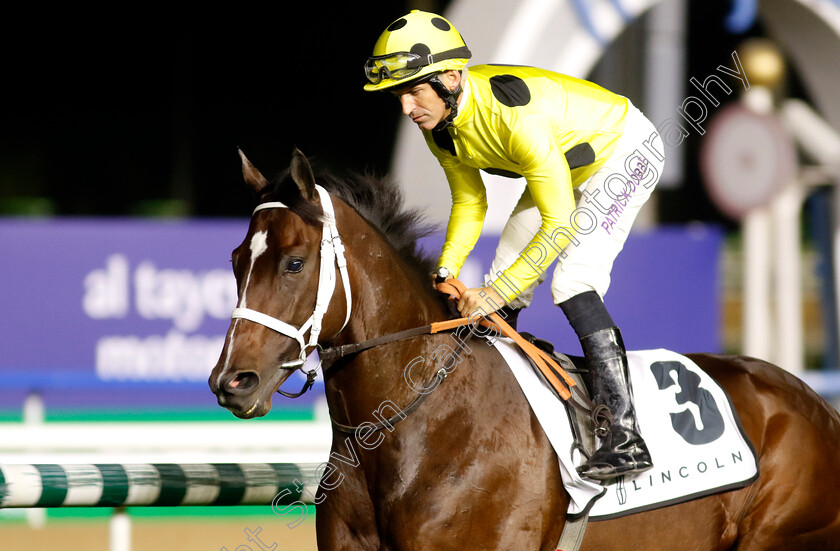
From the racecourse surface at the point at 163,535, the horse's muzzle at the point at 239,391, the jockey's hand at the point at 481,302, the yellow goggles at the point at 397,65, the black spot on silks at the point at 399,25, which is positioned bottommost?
the racecourse surface at the point at 163,535

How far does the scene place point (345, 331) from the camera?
8.30ft

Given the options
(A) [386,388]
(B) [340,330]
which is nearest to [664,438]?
(A) [386,388]

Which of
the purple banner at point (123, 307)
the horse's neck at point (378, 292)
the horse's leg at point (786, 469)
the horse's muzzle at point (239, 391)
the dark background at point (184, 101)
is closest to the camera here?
the horse's muzzle at point (239, 391)

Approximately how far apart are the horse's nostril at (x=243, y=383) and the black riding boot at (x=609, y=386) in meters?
0.89

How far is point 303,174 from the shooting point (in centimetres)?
246

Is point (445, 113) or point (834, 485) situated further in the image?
point (834, 485)

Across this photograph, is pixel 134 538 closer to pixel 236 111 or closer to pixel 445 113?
pixel 445 113

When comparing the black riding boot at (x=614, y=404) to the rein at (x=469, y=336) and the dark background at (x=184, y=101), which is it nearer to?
the rein at (x=469, y=336)

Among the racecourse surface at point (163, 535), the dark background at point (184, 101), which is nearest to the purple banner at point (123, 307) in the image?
the racecourse surface at point (163, 535)

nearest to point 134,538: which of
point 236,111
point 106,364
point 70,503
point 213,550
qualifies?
point 213,550

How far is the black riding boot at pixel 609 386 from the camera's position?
2623mm

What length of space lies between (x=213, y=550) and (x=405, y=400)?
8.00 ft

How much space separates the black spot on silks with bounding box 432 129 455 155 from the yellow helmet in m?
0.23

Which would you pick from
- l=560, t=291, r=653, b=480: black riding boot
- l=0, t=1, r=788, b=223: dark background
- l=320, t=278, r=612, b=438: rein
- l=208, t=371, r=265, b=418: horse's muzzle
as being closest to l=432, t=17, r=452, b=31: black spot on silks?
l=320, t=278, r=612, b=438: rein
